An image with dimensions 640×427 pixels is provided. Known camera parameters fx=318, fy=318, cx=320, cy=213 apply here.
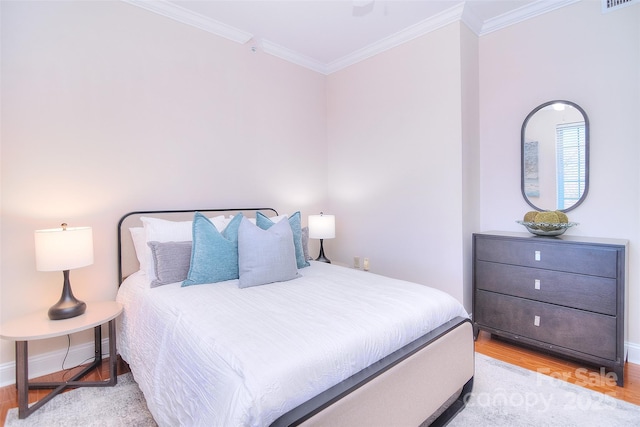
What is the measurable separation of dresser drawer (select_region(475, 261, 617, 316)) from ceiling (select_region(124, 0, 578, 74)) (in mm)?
2174

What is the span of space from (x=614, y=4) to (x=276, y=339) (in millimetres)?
3324

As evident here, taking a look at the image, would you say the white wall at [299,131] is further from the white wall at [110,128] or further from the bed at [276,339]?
the bed at [276,339]

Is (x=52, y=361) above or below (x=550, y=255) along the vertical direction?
below

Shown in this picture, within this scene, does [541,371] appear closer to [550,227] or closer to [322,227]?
[550,227]

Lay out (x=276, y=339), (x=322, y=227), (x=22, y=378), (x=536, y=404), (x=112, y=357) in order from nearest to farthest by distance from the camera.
→ (x=276, y=339) → (x=22, y=378) → (x=536, y=404) → (x=112, y=357) → (x=322, y=227)

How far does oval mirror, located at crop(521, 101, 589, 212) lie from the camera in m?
2.57

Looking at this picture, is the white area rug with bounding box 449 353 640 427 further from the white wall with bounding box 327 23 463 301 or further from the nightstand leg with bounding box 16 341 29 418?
the nightstand leg with bounding box 16 341 29 418

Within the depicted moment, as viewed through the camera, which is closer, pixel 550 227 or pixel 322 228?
pixel 550 227

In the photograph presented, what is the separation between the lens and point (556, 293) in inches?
91.9

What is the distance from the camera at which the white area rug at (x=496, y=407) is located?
1.74m

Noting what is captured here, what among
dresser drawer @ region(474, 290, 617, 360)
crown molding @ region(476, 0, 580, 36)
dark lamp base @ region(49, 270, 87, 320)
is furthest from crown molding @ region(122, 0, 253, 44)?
dresser drawer @ region(474, 290, 617, 360)

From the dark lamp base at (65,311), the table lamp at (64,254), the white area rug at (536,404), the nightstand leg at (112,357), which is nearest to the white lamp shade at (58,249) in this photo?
the table lamp at (64,254)

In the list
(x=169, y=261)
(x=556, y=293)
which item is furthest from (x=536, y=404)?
(x=169, y=261)

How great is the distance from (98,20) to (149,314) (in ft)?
7.25
